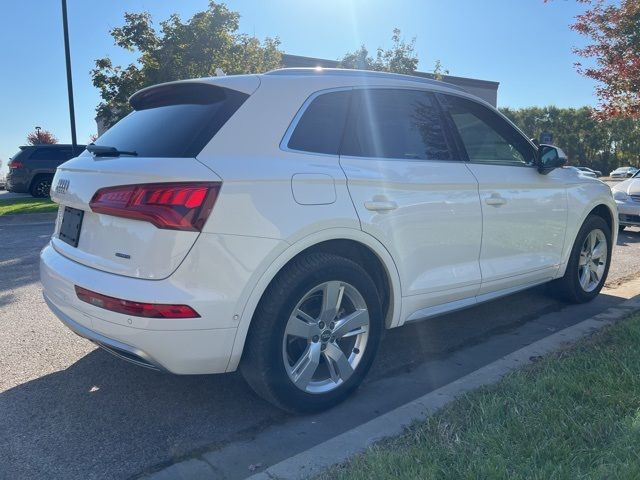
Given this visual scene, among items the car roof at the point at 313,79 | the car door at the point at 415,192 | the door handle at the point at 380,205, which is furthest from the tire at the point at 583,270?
the door handle at the point at 380,205

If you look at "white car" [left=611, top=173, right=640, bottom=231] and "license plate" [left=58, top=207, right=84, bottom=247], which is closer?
"license plate" [left=58, top=207, right=84, bottom=247]

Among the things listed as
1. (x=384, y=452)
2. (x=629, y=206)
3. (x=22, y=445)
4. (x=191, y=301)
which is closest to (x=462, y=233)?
(x=384, y=452)

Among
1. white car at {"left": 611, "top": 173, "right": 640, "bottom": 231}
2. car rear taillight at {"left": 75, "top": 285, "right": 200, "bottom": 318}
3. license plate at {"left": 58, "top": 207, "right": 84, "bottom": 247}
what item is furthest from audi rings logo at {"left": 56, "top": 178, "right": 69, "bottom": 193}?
white car at {"left": 611, "top": 173, "right": 640, "bottom": 231}

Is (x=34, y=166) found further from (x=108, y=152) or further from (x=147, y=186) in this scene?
(x=147, y=186)

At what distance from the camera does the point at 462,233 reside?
377 centimetres

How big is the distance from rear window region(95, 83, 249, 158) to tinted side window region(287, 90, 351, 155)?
359mm

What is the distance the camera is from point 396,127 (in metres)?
3.62

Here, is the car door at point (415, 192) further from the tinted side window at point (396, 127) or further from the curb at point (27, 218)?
the curb at point (27, 218)

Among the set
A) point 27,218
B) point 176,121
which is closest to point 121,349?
point 176,121

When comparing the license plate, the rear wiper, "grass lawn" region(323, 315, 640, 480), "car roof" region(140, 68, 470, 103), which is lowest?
"grass lawn" region(323, 315, 640, 480)

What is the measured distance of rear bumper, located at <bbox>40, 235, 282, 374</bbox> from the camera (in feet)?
8.50

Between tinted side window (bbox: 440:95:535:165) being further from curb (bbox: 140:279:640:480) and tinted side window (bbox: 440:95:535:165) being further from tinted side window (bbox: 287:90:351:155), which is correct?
curb (bbox: 140:279:640:480)

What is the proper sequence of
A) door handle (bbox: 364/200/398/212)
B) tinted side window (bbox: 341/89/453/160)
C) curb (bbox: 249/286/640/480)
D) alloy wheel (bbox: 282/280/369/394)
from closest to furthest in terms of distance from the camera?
curb (bbox: 249/286/640/480) → alloy wheel (bbox: 282/280/369/394) → door handle (bbox: 364/200/398/212) → tinted side window (bbox: 341/89/453/160)

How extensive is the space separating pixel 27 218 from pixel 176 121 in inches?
423
